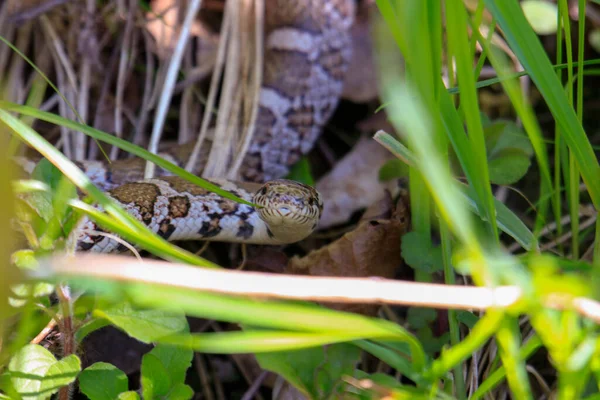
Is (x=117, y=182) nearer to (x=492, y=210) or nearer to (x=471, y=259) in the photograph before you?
(x=492, y=210)

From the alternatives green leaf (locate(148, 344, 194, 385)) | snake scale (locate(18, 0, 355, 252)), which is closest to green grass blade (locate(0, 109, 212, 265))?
green leaf (locate(148, 344, 194, 385))

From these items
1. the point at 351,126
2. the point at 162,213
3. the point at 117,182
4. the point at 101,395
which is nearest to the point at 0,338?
the point at 101,395

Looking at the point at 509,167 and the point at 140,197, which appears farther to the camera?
the point at 140,197

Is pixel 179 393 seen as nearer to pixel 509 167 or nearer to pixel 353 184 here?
pixel 509 167

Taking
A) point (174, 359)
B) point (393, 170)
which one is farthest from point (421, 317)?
point (174, 359)

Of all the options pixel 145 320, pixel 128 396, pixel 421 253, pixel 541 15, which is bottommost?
pixel 128 396

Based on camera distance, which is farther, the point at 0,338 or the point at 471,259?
the point at 0,338

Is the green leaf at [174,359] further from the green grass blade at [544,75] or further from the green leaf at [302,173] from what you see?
the green leaf at [302,173]

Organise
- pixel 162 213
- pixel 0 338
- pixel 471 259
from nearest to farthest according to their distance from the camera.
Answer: pixel 471 259
pixel 0 338
pixel 162 213
